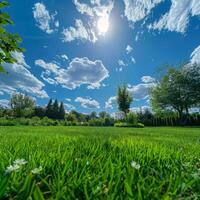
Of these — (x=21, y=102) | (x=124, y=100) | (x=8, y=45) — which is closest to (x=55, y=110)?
(x=21, y=102)

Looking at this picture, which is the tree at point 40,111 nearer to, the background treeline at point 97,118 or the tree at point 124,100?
the background treeline at point 97,118

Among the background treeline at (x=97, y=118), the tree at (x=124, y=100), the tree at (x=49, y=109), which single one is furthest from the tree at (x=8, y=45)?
the tree at (x=49, y=109)

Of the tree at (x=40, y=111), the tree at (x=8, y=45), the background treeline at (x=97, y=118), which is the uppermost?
the tree at (x=40, y=111)

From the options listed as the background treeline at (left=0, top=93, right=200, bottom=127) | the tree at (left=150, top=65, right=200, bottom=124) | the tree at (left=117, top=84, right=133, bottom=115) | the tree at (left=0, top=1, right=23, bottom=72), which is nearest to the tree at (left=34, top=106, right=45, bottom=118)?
the background treeline at (left=0, top=93, right=200, bottom=127)

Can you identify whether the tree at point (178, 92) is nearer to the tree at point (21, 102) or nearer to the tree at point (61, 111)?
the tree at point (21, 102)

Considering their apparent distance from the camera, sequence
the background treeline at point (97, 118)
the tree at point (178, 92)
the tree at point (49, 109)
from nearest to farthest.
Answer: the background treeline at point (97, 118)
the tree at point (178, 92)
the tree at point (49, 109)

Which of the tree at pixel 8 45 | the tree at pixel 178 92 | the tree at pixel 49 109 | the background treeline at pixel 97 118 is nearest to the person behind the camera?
the tree at pixel 8 45

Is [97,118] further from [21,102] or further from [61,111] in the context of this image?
[61,111]

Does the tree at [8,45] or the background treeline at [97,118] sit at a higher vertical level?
the background treeline at [97,118]

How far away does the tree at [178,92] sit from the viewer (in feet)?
152

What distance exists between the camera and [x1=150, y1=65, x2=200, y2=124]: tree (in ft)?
152

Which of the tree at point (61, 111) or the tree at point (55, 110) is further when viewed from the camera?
the tree at point (61, 111)

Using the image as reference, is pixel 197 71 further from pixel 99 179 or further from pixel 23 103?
pixel 99 179

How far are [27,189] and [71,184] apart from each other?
24 cm
